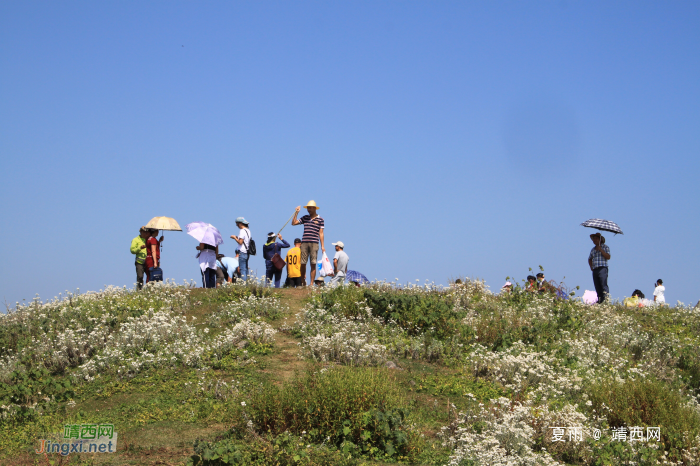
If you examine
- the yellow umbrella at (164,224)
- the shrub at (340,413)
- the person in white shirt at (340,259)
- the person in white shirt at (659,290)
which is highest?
the yellow umbrella at (164,224)

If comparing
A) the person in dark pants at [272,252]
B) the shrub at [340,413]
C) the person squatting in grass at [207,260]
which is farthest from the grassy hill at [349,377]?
the person in dark pants at [272,252]

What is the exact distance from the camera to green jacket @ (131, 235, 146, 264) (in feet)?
53.9

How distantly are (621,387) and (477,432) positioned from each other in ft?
7.74

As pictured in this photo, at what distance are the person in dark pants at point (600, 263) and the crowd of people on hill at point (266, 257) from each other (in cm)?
681

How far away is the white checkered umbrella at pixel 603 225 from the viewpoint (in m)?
16.8

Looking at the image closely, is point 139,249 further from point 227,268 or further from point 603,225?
point 603,225

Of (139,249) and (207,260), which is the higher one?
(139,249)

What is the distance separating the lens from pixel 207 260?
55.6 feet

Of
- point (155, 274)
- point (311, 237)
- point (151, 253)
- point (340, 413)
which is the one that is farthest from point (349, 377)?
point (151, 253)

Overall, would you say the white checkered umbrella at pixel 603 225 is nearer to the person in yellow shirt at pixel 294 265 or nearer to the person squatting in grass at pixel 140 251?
the person in yellow shirt at pixel 294 265

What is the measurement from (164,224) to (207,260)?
61.0 inches

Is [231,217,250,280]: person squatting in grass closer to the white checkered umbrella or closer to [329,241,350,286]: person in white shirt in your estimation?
[329,241,350,286]: person in white shirt

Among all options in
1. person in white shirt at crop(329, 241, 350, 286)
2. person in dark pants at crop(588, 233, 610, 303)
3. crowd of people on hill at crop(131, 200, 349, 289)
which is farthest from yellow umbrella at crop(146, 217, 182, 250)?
person in dark pants at crop(588, 233, 610, 303)

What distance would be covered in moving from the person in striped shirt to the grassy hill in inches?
114
